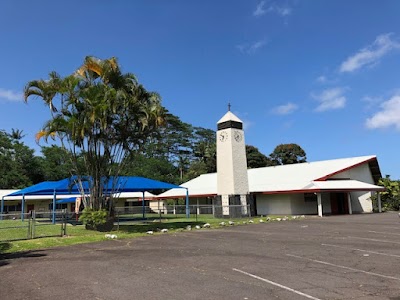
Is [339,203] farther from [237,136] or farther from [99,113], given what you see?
[99,113]

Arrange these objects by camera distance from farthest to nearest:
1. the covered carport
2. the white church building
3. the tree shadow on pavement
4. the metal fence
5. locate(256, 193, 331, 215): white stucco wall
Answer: locate(256, 193, 331, 215): white stucco wall, the white church building, the covered carport, the metal fence, the tree shadow on pavement

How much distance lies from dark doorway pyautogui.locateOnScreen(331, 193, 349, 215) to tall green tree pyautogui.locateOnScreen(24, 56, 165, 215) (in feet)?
67.6

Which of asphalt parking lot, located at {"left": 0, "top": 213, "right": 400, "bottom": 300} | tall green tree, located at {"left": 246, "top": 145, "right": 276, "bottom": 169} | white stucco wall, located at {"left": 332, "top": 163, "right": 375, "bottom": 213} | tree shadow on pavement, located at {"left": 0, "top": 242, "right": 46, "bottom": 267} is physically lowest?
asphalt parking lot, located at {"left": 0, "top": 213, "right": 400, "bottom": 300}

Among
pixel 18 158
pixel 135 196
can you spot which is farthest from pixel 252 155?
pixel 18 158

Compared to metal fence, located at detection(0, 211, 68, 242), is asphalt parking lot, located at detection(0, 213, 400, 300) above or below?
below

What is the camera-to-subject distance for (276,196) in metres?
33.3

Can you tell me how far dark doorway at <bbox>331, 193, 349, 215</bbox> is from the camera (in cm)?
3284

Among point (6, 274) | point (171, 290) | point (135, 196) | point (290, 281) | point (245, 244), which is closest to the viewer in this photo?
point (171, 290)

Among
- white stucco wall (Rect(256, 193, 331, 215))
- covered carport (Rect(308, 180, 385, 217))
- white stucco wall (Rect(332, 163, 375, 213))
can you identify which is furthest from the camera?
white stucco wall (Rect(332, 163, 375, 213))

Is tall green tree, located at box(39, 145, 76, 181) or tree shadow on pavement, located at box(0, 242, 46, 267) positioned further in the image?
tall green tree, located at box(39, 145, 76, 181)

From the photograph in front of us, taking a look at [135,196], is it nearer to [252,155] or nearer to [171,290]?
[252,155]

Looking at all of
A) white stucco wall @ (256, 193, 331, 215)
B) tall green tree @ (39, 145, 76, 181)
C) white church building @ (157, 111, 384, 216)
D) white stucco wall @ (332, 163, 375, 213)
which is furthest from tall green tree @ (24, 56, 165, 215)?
tall green tree @ (39, 145, 76, 181)

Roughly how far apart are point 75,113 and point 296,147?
54697 mm

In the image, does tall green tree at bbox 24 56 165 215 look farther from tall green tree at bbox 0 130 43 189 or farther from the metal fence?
tall green tree at bbox 0 130 43 189
